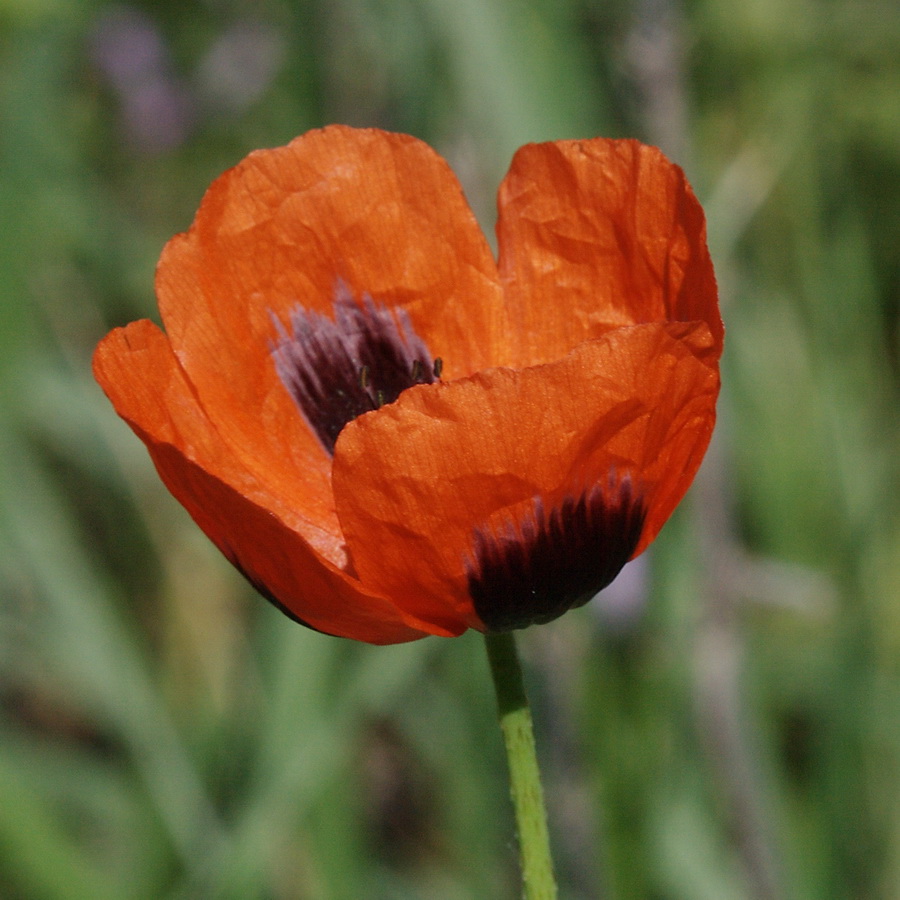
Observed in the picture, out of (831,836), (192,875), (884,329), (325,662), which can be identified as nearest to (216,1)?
(884,329)

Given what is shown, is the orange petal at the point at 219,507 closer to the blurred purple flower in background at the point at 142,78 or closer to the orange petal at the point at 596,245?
the orange petal at the point at 596,245

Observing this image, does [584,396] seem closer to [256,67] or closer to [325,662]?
[325,662]

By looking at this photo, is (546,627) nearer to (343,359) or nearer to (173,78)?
(343,359)

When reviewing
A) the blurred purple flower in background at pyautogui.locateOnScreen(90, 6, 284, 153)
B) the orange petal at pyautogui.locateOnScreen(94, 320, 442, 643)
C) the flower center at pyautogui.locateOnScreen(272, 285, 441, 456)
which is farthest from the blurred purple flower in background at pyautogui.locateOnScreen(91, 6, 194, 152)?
the orange petal at pyautogui.locateOnScreen(94, 320, 442, 643)

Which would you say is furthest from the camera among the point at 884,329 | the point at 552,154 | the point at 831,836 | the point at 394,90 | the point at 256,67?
the point at 256,67

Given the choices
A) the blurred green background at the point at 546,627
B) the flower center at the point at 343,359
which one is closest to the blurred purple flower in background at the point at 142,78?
the blurred green background at the point at 546,627

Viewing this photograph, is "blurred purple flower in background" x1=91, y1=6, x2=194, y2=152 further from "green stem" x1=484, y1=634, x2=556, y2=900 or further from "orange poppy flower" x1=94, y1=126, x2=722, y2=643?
"green stem" x1=484, y1=634, x2=556, y2=900

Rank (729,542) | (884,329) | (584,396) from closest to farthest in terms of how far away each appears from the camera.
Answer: (584,396) → (729,542) → (884,329)
